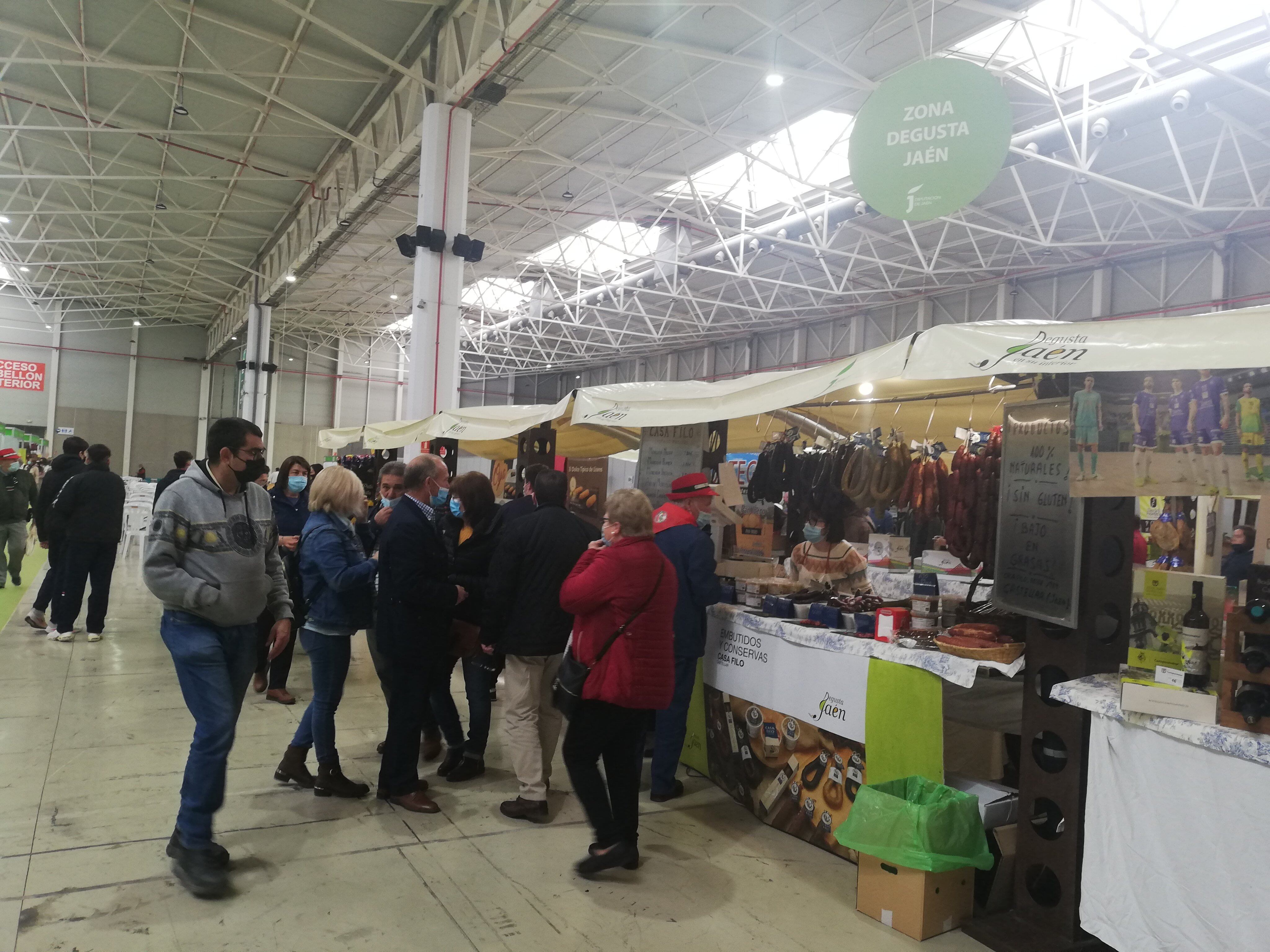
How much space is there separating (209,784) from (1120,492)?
3.13 meters

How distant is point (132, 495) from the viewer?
44.1ft

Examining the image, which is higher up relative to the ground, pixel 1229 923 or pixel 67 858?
pixel 1229 923

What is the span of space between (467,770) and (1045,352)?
10.3 feet

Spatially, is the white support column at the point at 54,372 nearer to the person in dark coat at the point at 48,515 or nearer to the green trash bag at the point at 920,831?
the person in dark coat at the point at 48,515

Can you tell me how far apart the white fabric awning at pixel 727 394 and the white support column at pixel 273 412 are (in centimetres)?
2436

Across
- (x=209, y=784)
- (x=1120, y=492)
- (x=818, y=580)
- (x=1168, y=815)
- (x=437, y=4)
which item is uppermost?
(x=437, y=4)

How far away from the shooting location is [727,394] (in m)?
4.05

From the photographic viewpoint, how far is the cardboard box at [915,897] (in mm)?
2756

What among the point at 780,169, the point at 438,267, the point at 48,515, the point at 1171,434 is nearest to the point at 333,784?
the point at 1171,434

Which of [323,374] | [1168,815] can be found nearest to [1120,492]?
[1168,815]

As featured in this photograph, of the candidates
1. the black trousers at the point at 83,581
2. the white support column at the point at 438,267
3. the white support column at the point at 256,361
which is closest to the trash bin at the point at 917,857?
the black trousers at the point at 83,581

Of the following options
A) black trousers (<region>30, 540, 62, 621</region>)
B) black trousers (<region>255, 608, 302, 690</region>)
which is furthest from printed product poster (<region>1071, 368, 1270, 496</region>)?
black trousers (<region>30, 540, 62, 621</region>)

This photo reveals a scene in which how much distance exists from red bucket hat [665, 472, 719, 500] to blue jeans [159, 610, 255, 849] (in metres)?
2.12

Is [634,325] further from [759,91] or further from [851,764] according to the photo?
[851,764]
